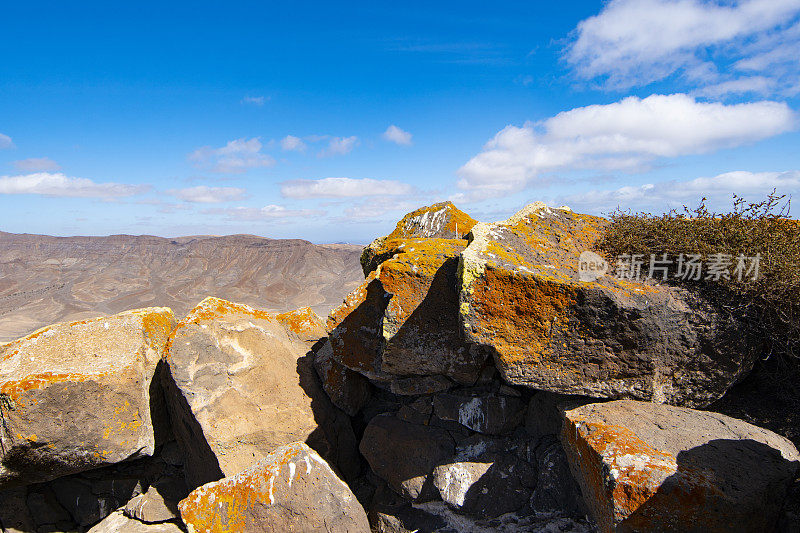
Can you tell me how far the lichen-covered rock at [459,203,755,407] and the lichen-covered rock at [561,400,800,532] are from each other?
10.2 inches

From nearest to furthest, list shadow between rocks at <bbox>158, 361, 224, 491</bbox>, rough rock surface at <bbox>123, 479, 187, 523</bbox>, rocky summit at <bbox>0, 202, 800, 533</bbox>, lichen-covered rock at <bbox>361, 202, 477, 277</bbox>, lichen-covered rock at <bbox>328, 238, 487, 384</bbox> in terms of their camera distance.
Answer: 1. rocky summit at <bbox>0, 202, 800, 533</bbox>
2. lichen-covered rock at <bbox>328, 238, 487, 384</bbox>
3. shadow between rocks at <bbox>158, 361, 224, 491</bbox>
4. rough rock surface at <bbox>123, 479, 187, 523</bbox>
5. lichen-covered rock at <bbox>361, 202, 477, 277</bbox>

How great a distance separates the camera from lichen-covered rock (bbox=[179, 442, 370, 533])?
402cm

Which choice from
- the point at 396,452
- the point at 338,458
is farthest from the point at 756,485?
the point at 338,458

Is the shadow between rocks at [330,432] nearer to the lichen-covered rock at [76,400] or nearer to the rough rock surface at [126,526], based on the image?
the rough rock surface at [126,526]

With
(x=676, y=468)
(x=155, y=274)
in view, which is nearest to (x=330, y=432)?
(x=676, y=468)

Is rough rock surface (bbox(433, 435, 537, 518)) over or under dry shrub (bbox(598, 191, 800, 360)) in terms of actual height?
under

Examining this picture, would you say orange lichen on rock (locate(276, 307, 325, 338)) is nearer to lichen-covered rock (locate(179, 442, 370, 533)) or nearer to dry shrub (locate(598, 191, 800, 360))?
lichen-covered rock (locate(179, 442, 370, 533))

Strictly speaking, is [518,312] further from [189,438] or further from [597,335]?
[189,438]

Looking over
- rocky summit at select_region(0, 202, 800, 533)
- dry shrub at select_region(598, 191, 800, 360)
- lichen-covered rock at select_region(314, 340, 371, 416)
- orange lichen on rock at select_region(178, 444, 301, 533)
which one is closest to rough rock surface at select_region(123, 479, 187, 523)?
rocky summit at select_region(0, 202, 800, 533)

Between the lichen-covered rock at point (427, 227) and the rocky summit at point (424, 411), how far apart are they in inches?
3.9

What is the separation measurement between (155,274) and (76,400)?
209 feet

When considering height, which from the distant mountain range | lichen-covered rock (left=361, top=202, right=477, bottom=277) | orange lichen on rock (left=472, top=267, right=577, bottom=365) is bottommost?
the distant mountain range

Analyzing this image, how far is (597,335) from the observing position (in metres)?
3.70

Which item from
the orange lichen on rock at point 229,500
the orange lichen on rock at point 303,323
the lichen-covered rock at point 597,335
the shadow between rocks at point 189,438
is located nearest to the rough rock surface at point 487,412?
the lichen-covered rock at point 597,335
